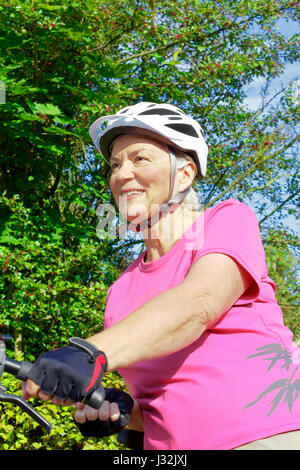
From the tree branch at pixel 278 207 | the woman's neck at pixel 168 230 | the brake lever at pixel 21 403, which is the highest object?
the tree branch at pixel 278 207

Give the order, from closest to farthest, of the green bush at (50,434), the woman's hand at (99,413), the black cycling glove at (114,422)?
the woman's hand at (99,413) → the black cycling glove at (114,422) → the green bush at (50,434)

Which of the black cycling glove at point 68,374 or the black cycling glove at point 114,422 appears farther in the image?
the black cycling glove at point 114,422

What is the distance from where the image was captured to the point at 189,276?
1549 mm

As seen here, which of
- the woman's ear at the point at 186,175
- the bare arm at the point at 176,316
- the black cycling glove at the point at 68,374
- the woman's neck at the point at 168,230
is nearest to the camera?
the black cycling glove at the point at 68,374

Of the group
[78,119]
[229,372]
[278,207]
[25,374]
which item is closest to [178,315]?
[229,372]

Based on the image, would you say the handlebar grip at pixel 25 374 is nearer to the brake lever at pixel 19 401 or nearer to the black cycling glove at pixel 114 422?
the brake lever at pixel 19 401

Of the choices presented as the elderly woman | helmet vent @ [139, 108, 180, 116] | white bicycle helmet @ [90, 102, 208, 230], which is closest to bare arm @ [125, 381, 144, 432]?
the elderly woman

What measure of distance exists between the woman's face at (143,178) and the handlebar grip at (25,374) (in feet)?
3.22

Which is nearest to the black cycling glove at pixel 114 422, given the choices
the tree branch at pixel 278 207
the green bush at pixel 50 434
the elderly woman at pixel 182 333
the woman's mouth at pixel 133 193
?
the elderly woman at pixel 182 333

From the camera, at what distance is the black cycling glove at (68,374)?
3.87 ft

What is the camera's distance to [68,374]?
1177 mm

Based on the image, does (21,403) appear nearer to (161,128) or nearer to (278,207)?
(161,128)

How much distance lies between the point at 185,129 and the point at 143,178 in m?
0.32
